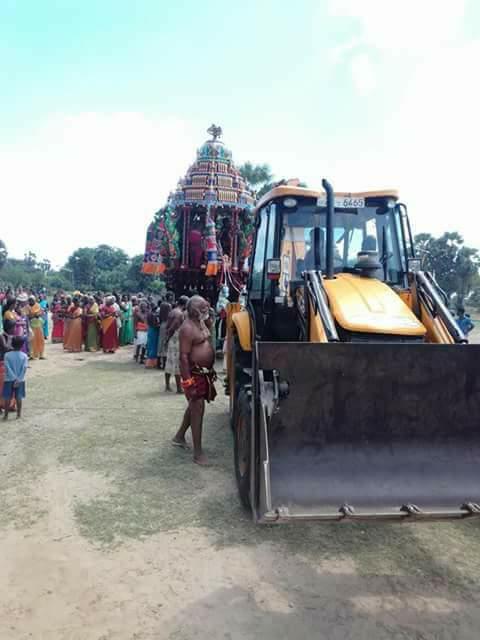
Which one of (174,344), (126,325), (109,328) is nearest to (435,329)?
(174,344)

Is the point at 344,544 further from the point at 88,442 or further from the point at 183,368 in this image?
the point at 88,442

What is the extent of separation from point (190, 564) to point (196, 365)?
2161mm

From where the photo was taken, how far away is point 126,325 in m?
16.8

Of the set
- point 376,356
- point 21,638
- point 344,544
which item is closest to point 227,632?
point 21,638

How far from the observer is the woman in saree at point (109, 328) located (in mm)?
14375

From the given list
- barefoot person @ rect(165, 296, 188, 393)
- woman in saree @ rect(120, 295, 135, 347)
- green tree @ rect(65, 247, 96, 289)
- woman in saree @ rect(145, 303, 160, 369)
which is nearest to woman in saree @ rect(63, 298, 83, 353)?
woman in saree @ rect(120, 295, 135, 347)

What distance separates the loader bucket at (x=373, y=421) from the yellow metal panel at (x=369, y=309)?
1.95ft

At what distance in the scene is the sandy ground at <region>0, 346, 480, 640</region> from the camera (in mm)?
2756

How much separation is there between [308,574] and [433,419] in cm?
133

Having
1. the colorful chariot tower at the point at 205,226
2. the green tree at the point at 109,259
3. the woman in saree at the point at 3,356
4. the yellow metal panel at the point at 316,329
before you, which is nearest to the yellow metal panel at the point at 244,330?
the yellow metal panel at the point at 316,329

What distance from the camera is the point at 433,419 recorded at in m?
3.56

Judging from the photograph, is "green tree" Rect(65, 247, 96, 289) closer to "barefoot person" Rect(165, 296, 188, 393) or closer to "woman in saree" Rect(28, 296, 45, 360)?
"woman in saree" Rect(28, 296, 45, 360)

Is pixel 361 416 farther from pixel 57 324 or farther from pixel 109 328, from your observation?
pixel 57 324

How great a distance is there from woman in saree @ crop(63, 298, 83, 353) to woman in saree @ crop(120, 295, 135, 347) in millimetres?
1882
